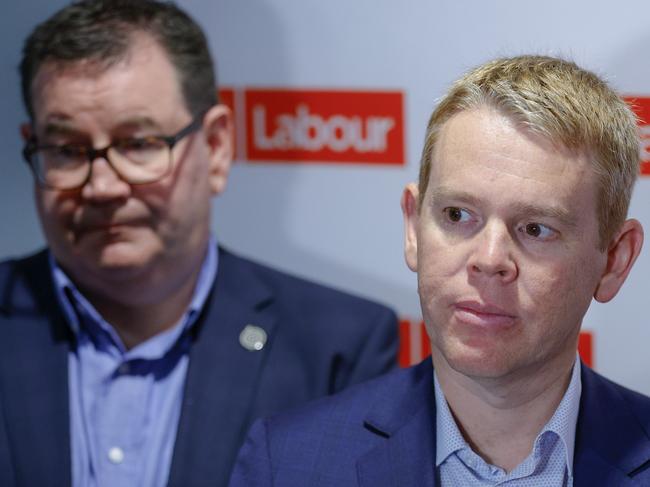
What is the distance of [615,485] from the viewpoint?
1.96 metres

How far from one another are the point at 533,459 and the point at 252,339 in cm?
110

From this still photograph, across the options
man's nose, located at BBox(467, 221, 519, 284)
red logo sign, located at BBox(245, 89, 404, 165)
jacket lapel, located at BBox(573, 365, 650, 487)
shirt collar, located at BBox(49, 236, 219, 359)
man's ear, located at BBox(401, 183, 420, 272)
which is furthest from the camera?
red logo sign, located at BBox(245, 89, 404, 165)

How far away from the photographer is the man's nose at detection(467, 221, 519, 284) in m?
1.85

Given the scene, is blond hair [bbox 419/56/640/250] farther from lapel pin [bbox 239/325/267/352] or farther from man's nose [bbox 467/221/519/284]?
lapel pin [bbox 239/325/267/352]

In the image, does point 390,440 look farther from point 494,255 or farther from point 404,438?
point 494,255

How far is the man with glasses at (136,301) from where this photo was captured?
9.09 feet

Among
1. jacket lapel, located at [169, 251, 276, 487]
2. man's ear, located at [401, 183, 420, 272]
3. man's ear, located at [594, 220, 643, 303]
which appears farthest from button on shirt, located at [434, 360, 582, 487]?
jacket lapel, located at [169, 251, 276, 487]

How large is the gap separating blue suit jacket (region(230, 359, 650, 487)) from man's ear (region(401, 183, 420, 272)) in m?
0.23

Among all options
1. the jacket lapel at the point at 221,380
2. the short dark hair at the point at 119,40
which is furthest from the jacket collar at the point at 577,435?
the short dark hair at the point at 119,40

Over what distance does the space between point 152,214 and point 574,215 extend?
125 cm

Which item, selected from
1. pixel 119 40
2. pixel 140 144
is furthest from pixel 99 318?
pixel 119 40

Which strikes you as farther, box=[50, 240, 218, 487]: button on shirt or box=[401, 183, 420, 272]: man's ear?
box=[50, 240, 218, 487]: button on shirt

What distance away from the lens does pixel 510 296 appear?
188 cm

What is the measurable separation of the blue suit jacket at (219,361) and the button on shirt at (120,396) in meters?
0.04
